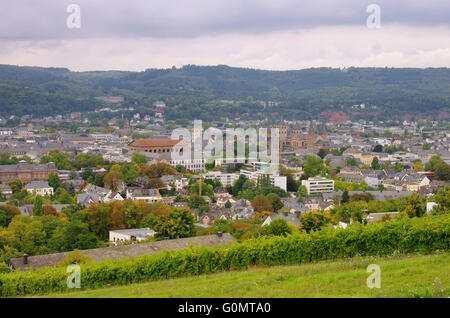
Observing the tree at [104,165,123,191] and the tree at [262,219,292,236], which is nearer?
the tree at [262,219,292,236]

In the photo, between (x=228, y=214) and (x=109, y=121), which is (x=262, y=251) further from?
(x=109, y=121)

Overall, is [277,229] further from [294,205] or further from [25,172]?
[25,172]

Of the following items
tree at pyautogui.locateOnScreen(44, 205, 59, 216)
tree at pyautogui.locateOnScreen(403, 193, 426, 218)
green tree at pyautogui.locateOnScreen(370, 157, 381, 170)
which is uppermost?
tree at pyautogui.locateOnScreen(403, 193, 426, 218)

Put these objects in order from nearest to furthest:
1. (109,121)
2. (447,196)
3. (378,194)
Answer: (447,196)
(378,194)
(109,121)

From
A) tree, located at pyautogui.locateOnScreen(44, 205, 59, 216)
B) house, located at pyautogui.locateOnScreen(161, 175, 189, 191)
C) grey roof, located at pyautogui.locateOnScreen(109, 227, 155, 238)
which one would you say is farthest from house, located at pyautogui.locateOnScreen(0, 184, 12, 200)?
grey roof, located at pyautogui.locateOnScreen(109, 227, 155, 238)

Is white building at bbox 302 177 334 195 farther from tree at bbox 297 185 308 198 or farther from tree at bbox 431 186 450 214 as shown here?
tree at bbox 431 186 450 214
